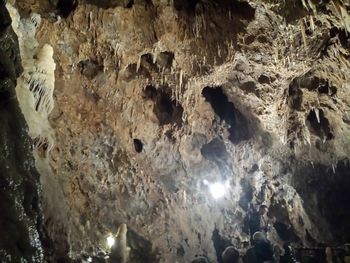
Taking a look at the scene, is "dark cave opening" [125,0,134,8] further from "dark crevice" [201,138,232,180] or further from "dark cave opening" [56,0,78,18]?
"dark crevice" [201,138,232,180]

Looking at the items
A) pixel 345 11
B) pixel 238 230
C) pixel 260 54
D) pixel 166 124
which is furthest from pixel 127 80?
pixel 238 230

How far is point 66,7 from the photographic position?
7090 mm

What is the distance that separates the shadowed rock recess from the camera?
704 centimetres

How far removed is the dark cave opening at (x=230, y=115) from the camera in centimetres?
1031

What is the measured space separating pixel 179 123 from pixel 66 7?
405 centimetres

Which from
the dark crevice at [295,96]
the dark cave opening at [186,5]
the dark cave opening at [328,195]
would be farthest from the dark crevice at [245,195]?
the dark cave opening at [186,5]

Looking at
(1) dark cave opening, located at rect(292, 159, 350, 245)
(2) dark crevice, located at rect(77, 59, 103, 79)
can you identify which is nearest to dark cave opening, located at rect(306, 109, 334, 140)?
(1) dark cave opening, located at rect(292, 159, 350, 245)

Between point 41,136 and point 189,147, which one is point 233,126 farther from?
point 41,136

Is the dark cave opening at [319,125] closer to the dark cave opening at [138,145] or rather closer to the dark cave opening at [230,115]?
the dark cave opening at [230,115]

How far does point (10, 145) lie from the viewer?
401cm

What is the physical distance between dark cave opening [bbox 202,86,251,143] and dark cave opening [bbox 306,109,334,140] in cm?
171

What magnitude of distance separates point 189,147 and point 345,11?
5.40 metres

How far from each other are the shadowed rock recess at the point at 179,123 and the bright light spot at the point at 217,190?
0.03m

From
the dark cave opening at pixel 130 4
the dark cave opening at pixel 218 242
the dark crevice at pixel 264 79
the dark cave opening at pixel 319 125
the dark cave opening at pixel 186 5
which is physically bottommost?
the dark cave opening at pixel 218 242
